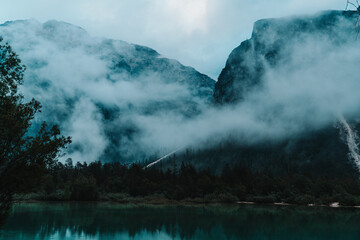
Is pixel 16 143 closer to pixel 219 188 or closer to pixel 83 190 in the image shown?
pixel 83 190

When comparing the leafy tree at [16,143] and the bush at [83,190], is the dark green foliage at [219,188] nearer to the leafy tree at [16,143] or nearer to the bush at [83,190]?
the bush at [83,190]

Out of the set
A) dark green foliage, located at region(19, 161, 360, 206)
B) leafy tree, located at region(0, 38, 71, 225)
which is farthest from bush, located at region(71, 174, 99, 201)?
leafy tree, located at region(0, 38, 71, 225)

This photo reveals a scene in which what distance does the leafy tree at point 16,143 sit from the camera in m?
18.1

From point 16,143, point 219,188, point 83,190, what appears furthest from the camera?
point 219,188

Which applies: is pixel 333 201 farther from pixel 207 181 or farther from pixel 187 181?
pixel 187 181

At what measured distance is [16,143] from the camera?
18.3m

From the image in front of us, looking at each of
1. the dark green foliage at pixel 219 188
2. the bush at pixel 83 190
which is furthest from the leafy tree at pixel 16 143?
the bush at pixel 83 190

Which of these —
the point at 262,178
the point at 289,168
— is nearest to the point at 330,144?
the point at 289,168

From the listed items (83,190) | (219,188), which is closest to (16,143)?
(83,190)

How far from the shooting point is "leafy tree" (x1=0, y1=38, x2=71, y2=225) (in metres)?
18.1

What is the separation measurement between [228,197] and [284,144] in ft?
319

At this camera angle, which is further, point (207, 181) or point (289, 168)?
point (289, 168)

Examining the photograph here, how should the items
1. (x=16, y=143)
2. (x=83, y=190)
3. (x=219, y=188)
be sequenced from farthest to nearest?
(x=219, y=188) → (x=83, y=190) → (x=16, y=143)

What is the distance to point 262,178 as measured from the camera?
10188cm
